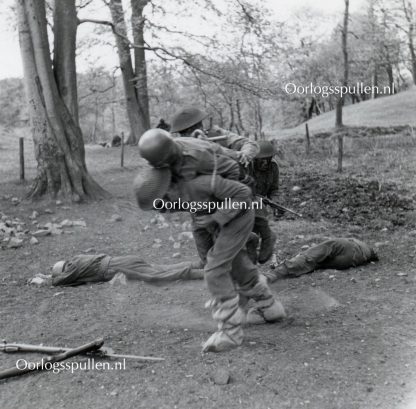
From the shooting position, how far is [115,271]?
6516mm

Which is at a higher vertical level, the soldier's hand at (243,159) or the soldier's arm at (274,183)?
the soldier's hand at (243,159)

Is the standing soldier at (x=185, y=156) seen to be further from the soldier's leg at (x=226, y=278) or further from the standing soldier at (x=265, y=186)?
the standing soldier at (x=265, y=186)

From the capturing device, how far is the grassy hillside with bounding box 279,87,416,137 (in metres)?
24.1

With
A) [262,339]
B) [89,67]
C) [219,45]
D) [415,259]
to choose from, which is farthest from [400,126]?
[262,339]

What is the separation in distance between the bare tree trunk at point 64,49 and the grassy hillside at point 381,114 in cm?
1351

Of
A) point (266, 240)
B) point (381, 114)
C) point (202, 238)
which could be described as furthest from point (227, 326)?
point (381, 114)

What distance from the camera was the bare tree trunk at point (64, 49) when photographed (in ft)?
37.1

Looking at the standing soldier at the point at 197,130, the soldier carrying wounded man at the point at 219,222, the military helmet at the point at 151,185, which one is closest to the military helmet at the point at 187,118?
the standing soldier at the point at 197,130

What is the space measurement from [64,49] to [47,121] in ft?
5.22

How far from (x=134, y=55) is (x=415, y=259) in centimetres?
1802

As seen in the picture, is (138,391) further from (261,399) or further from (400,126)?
(400,126)

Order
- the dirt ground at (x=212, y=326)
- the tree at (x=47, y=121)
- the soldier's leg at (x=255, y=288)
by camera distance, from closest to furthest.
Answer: the dirt ground at (x=212, y=326)
the soldier's leg at (x=255, y=288)
the tree at (x=47, y=121)

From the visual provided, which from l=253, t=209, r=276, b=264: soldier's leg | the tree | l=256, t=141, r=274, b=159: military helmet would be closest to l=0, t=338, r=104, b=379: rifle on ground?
l=253, t=209, r=276, b=264: soldier's leg

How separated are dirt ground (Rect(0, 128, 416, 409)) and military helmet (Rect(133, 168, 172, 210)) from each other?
4.04 ft
